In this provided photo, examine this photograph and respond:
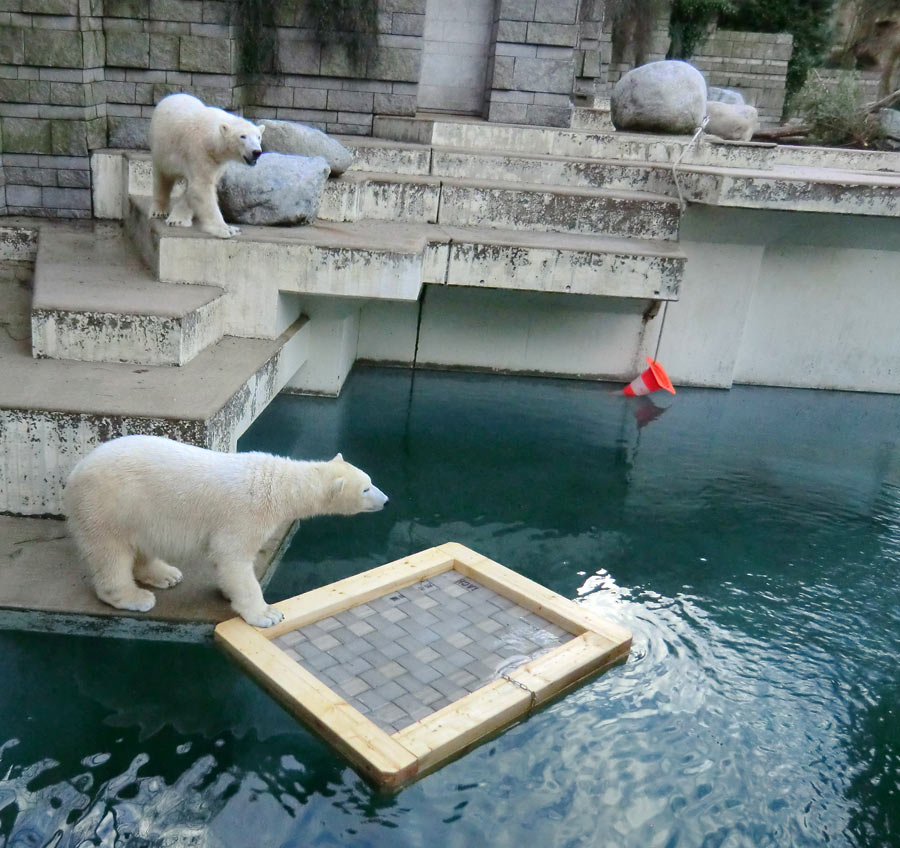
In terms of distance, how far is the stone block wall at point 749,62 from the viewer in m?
19.5

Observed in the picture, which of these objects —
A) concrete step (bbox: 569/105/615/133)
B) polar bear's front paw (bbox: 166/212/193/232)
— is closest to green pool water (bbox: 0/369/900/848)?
polar bear's front paw (bbox: 166/212/193/232)

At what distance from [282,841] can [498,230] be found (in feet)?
16.9

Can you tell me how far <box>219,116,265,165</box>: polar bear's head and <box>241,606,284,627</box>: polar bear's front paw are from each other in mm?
2613

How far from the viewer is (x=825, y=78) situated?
765 inches

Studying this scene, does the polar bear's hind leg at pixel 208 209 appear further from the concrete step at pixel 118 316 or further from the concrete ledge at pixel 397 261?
the concrete step at pixel 118 316

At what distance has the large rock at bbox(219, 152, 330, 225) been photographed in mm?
5430

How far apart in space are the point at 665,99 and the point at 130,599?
7042mm

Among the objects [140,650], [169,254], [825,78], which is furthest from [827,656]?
[825,78]

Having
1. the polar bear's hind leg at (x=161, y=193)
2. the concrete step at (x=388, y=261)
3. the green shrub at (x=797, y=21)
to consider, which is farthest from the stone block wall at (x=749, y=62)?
the polar bear's hind leg at (x=161, y=193)

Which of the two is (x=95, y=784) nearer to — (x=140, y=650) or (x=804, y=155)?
(x=140, y=650)

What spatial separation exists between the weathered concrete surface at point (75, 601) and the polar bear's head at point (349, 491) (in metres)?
0.60

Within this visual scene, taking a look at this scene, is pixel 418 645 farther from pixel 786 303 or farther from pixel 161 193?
pixel 786 303

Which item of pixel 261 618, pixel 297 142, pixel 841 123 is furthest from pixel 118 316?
pixel 841 123

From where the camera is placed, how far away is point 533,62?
8523 millimetres
